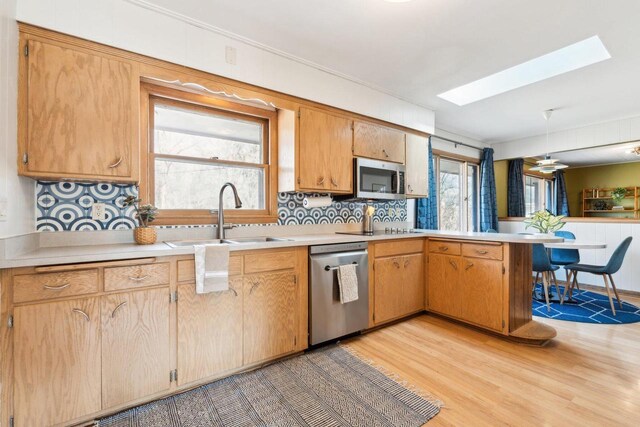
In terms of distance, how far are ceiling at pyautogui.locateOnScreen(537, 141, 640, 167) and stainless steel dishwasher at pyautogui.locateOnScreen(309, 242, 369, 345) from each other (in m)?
5.24

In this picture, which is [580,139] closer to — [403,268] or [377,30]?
[403,268]

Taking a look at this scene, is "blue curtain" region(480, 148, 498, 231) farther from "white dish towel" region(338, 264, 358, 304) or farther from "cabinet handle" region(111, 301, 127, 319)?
"cabinet handle" region(111, 301, 127, 319)

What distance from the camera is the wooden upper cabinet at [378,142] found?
123 inches

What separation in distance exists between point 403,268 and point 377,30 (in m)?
2.18

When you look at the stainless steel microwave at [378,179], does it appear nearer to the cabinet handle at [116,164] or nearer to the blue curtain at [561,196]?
the cabinet handle at [116,164]

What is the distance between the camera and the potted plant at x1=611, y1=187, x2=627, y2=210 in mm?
6848

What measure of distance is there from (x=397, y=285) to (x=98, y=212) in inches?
103

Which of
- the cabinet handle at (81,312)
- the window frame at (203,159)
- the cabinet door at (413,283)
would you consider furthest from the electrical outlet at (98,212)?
the cabinet door at (413,283)

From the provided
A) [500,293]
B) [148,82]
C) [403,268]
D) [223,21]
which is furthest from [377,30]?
[500,293]

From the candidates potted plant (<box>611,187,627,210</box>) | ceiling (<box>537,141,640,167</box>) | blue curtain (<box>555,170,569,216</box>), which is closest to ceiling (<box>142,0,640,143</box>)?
ceiling (<box>537,141,640,167</box>)

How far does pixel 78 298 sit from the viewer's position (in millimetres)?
1530

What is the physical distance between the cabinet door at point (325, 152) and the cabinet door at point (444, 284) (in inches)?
49.8

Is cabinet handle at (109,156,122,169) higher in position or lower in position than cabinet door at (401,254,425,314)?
higher

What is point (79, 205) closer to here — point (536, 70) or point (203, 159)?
point (203, 159)
